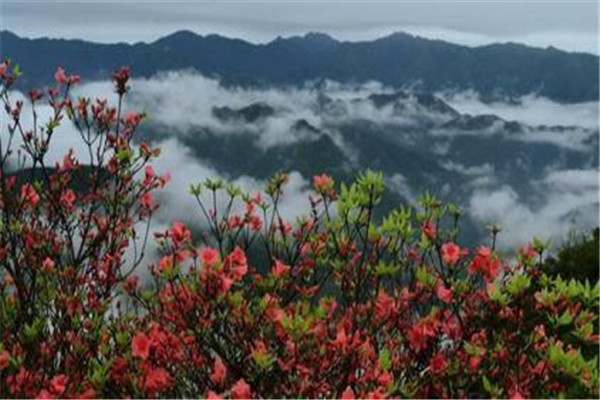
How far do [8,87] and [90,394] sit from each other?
9.65 ft

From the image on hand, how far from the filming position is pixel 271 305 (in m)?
4.08

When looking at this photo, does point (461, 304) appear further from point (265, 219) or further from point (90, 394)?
point (90, 394)

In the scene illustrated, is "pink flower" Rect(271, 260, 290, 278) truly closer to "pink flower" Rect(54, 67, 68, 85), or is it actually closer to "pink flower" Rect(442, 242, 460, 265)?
"pink flower" Rect(442, 242, 460, 265)

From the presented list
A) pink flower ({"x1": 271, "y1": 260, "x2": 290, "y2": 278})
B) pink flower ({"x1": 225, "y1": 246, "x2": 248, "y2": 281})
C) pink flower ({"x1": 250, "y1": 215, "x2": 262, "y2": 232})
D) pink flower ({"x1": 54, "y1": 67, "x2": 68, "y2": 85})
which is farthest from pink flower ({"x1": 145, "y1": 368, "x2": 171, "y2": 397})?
pink flower ({"x1": 54, "y1": 67, "x2": 68, "y2": 85})

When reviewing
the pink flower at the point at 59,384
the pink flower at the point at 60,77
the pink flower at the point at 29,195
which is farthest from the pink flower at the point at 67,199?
the pink flower at the point at 59,384

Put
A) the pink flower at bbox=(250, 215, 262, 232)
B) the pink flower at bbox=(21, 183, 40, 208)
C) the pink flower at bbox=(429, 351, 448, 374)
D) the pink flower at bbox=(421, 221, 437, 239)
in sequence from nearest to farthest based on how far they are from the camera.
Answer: the pink flower at bbox=(429, 351, 448, 374)
the pink flower at bbox=(421, 221, 437, 239)
the pink flower at bbox=(250, 215, 262, 232)
the pink flower at bbox=(21, 183, 40, 208)

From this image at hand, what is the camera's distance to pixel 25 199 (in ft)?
18.7

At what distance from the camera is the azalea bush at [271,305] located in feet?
13.1

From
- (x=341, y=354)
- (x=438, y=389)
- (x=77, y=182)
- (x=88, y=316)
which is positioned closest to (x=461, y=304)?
(x=438, y=389)

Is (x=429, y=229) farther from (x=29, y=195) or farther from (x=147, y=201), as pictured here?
(x=29, y=195)

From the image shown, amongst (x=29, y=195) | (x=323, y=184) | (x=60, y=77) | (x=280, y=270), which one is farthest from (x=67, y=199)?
(x=280, y=270)

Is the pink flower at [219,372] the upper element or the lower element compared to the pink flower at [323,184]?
lower

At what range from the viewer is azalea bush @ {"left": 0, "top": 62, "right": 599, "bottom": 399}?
3.98m

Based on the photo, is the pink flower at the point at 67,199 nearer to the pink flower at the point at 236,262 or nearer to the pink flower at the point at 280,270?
the pink flower at the point at 280,270
